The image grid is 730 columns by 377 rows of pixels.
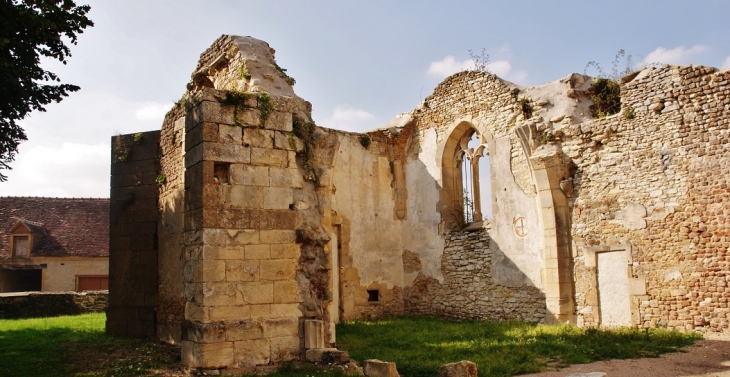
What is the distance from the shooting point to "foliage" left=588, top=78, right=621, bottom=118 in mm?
12078

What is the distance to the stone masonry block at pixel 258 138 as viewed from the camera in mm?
7637

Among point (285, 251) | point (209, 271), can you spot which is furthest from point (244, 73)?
point (209, 271)

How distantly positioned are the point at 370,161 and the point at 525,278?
16.9 ft

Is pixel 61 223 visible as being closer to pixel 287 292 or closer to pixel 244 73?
pixel 244 73

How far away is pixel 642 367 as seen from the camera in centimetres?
767

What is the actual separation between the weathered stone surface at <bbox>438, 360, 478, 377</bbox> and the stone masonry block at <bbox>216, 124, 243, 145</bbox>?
3.66 metres

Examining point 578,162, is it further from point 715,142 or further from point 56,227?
point 56,227

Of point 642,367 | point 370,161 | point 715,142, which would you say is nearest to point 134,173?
point 370,161

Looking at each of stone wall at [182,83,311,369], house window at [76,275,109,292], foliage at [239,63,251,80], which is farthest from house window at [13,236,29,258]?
stone wall at [182,83,311,369]

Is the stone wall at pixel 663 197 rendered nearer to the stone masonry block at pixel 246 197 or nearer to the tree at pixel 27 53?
the stone masonry block at pixel 246 197

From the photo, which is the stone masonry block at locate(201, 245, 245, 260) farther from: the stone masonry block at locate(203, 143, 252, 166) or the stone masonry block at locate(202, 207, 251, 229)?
the stone masonry block at locate(203, 143, 252, 166)

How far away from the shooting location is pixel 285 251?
7680mm

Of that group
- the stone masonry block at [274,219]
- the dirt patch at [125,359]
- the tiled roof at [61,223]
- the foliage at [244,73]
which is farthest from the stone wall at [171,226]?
the tiled roof at [61,223]

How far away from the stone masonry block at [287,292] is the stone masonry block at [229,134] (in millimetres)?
1833
